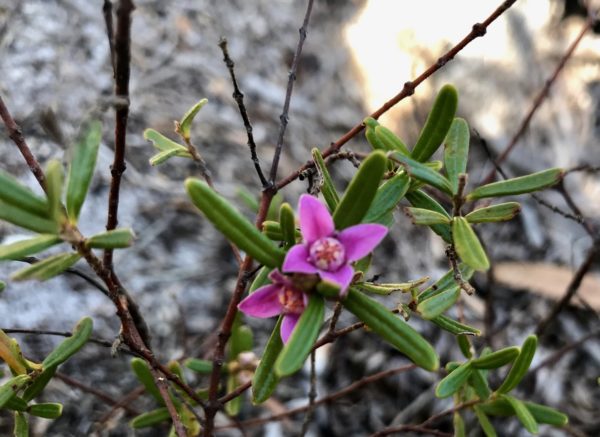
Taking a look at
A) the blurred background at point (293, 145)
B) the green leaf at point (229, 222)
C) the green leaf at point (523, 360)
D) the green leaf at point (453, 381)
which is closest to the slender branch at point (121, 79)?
the blurred background at point (293, 145)

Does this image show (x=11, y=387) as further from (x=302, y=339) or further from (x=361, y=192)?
(x=361, y=192)

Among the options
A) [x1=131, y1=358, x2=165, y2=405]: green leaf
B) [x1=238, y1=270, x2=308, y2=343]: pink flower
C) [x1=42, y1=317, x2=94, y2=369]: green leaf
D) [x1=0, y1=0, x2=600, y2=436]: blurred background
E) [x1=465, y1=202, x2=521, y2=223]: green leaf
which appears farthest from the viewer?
[x1=0, y1=0, x2=600, y2=436]: blurred background

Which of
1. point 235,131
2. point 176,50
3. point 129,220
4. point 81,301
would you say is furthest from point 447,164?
point 176,50

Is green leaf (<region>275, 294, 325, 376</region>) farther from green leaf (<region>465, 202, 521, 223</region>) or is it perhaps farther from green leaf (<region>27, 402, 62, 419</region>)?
green leaf (<region>27, 402, 62, 419</region>)

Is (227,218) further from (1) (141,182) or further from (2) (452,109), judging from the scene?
(1) (141,182)

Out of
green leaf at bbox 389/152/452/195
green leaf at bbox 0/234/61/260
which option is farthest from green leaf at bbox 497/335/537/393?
green leaf at bbox 0/234/61/260
